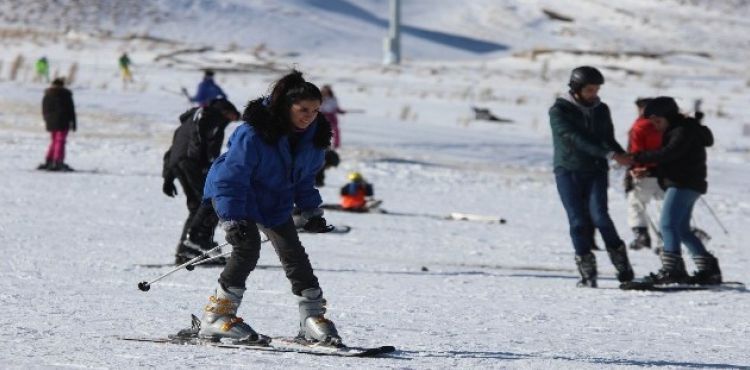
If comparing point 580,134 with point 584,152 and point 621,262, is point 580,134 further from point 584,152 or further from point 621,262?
point 621,262

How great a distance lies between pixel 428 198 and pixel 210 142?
8190 millimetres

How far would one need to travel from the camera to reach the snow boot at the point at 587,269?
1057 cm

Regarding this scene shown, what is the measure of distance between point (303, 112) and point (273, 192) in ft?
1.40

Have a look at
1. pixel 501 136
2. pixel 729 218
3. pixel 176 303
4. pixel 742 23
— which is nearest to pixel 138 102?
pixel 501 136

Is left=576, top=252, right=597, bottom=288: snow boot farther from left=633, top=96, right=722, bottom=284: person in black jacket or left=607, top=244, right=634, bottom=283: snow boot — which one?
left=633, top=96, right=722, bottom=284: person in black jacket

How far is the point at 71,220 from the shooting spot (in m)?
13.9

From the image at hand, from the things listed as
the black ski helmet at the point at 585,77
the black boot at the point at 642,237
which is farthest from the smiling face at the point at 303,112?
the black boot at the point at 642,237

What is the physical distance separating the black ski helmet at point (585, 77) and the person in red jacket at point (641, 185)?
211 centimetres

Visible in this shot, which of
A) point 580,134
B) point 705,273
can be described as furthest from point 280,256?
point 705,273

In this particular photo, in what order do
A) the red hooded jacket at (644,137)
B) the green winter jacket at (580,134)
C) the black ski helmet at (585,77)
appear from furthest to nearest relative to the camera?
the red hooded jacket at (644,137)
the green winter jacket at (580,134)
the black ski helmet at (585,77)

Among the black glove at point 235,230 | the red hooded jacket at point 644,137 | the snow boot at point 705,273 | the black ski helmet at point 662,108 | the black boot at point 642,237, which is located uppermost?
the black ski helmet at point 662,108

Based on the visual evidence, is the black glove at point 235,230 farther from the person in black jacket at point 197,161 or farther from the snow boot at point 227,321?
the person in black jacket at point 197,161

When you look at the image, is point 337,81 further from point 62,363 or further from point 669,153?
point 62,363

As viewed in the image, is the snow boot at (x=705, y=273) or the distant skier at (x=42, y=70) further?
the distant skier at (x=42, y=70)
